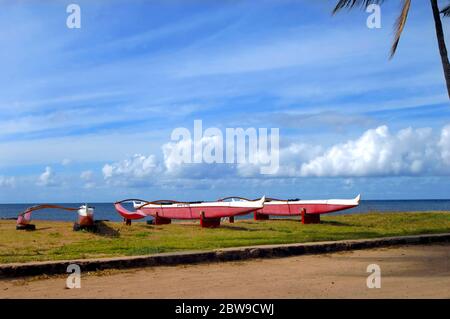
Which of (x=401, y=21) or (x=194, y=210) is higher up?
(x=401, y=21)

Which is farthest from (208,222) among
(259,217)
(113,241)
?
(113,241)

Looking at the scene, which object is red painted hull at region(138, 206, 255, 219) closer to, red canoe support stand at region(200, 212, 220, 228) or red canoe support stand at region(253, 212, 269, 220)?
red canoe support stand at region(200, 212, 220, 228)

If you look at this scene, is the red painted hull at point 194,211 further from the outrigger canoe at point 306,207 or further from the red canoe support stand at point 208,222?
the outrigger canoe at point 306,207

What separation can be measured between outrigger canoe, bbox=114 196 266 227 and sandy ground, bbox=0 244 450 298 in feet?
27.1

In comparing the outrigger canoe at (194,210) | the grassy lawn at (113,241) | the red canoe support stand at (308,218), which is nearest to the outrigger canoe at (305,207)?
the red canoe support stand at (308,218)

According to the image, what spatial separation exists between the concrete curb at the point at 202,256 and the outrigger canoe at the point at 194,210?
697 centimetres

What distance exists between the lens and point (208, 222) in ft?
54.9

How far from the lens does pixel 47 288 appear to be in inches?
259

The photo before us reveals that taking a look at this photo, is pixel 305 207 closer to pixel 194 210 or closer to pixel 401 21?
pixel 194 210

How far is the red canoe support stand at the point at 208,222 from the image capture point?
16.6 meters

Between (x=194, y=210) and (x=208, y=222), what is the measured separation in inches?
90.7
